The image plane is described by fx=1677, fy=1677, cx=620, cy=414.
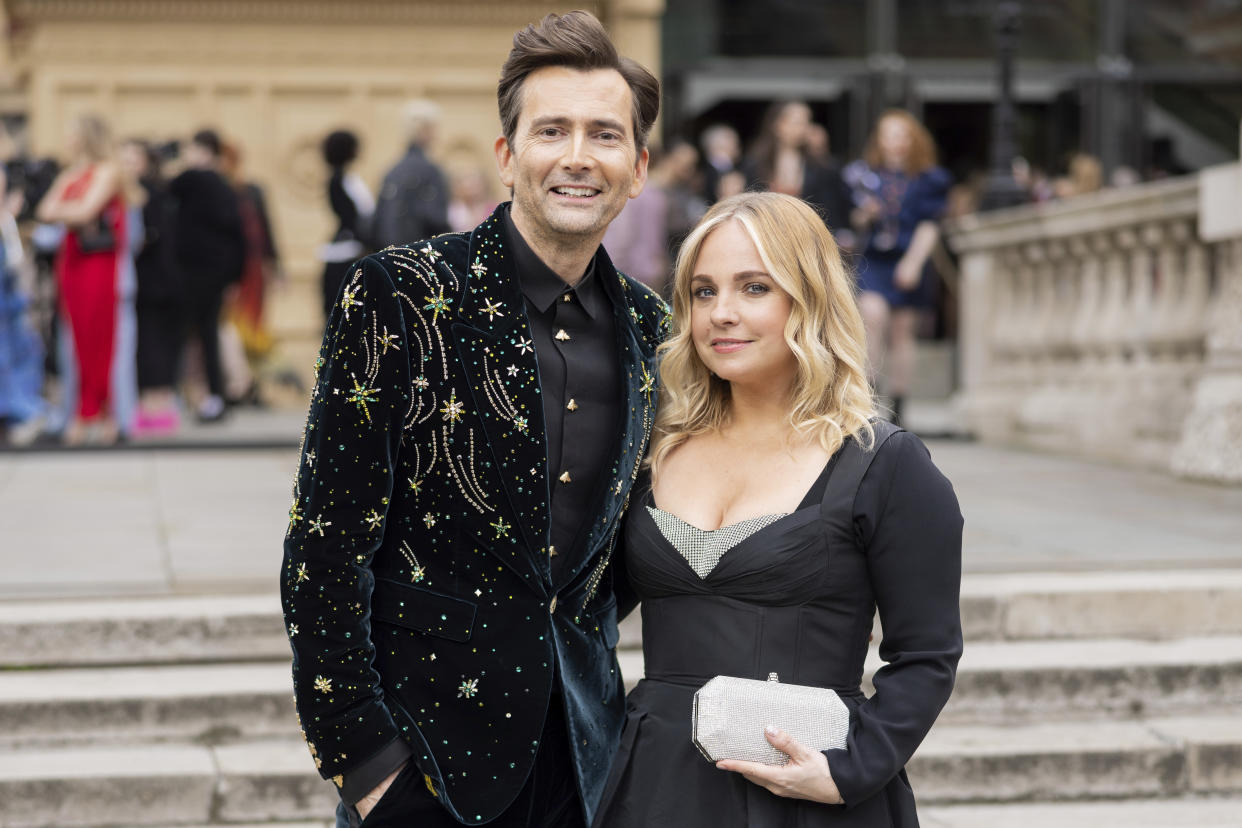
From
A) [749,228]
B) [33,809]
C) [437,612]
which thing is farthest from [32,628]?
[749,228]

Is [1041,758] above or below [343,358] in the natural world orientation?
below

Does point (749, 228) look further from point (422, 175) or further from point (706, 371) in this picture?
point (422, 175)

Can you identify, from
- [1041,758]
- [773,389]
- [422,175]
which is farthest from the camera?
[422,175]

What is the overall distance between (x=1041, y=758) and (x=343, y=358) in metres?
3.21

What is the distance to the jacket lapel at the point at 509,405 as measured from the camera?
2.79 metres

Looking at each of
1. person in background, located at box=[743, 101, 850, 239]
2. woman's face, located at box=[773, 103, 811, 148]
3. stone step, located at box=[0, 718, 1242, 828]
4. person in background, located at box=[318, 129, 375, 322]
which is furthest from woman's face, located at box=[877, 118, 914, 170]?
stone step, located at box=[0, 718, 1242, 828]

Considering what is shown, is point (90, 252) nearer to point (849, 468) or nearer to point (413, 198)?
point (413, 198)

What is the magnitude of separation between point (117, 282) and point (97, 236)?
33cm

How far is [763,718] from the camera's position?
2.63 meters

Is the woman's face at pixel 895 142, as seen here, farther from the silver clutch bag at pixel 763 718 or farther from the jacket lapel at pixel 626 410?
the silver clutch bag at pixel 763 718

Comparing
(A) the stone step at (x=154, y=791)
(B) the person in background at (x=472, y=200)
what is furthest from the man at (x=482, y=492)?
(B) the person in background at (x=472, y=200)

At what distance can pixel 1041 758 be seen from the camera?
16.9ft

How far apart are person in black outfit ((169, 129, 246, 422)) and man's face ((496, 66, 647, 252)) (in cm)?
999

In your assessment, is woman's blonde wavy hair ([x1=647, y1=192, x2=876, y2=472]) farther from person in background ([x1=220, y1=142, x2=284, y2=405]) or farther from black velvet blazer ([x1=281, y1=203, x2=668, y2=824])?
person in background ([x1=220, y1=142, x2=284, y2=405])
